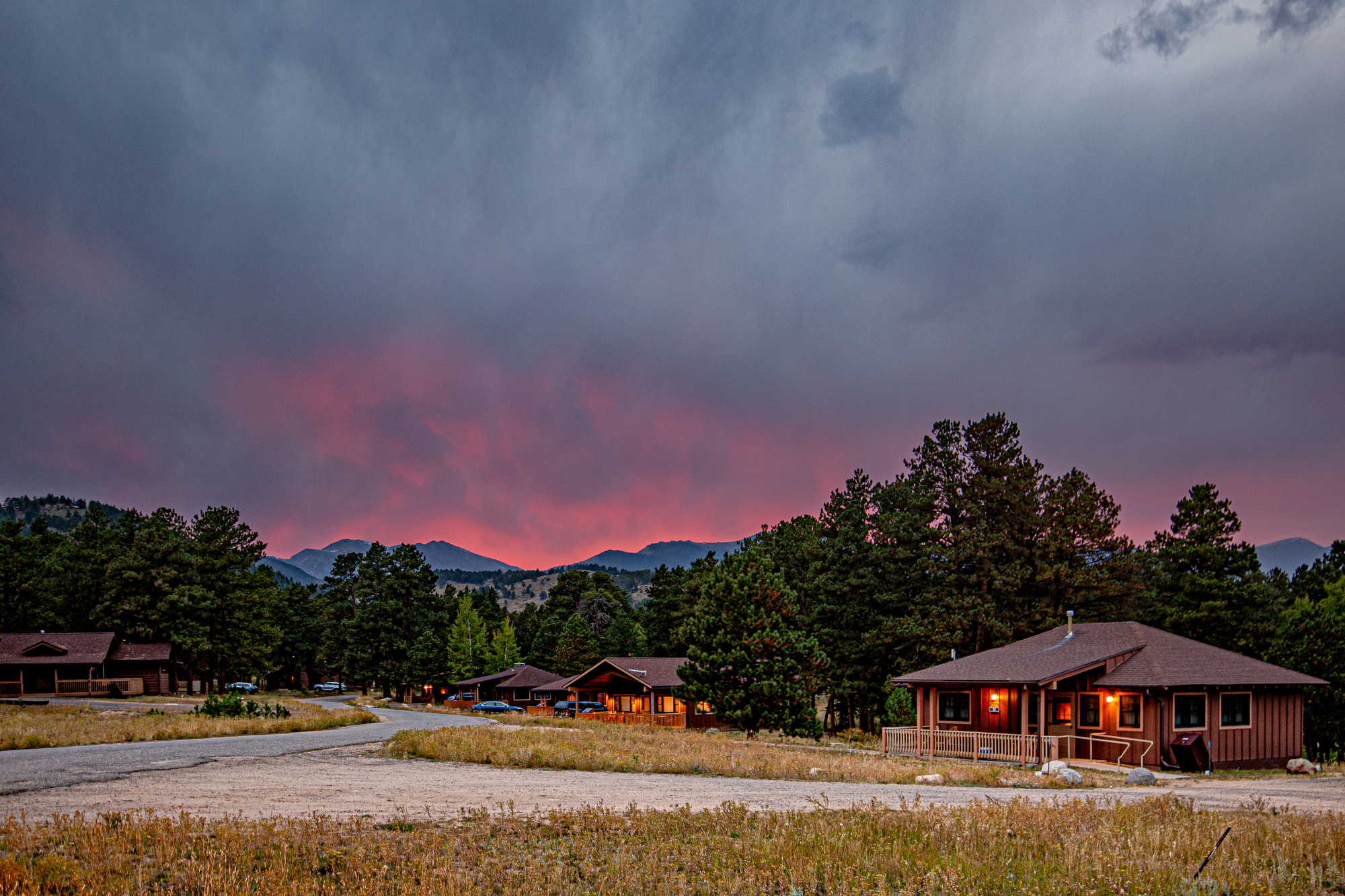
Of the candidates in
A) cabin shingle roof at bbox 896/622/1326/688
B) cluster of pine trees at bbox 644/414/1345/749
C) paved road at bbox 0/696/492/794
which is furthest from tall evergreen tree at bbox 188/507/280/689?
cabin shingle roof at bbox 896/622/1326/688

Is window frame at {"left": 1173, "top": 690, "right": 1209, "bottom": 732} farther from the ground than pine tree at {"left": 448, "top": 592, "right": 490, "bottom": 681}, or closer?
farther from the ground

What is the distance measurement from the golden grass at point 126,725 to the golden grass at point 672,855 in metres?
17.9

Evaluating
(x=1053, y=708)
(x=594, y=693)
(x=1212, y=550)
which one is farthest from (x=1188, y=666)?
(x=594, y=693)

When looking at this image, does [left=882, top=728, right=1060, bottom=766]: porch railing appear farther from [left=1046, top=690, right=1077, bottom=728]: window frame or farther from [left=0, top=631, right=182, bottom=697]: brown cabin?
[left=0, top=631, right=182, bottom=697]: brown cabin

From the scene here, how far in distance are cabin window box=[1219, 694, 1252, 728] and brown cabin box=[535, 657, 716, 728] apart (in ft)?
77.7

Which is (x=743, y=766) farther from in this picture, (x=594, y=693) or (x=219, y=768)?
(x=594, y=693)

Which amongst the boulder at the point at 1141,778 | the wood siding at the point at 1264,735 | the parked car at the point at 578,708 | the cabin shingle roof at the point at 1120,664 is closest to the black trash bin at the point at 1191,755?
the wood siding at the point at 1264,735

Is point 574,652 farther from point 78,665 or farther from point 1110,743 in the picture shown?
point 1110,743

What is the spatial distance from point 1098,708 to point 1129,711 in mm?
1432

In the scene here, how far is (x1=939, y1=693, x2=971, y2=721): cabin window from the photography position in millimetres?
32219

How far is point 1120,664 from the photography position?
2781cm

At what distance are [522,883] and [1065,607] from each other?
39.8 metres

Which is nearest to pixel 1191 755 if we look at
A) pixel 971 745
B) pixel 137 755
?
pixel 971 745

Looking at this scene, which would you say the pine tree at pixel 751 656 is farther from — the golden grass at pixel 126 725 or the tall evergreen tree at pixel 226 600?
the tall evergreen tree at pixel 226 600
